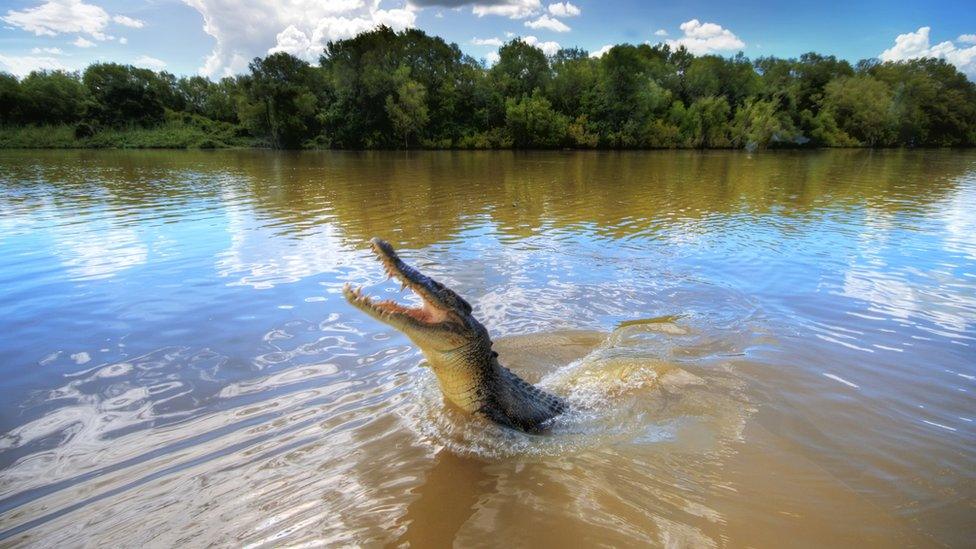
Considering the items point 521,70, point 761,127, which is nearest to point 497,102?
point 521,70

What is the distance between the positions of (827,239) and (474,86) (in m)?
55.7

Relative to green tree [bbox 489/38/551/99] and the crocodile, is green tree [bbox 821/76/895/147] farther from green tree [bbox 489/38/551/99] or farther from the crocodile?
the crocodile

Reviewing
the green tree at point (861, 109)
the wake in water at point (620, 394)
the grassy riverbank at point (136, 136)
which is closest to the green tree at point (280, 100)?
the grassy riverbank at point (136, 136)

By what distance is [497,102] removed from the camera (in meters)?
59.8

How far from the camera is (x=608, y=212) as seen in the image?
13.7 metres

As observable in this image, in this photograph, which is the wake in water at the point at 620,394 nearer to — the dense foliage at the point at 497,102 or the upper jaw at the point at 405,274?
the upper jaw at the point at 405,274

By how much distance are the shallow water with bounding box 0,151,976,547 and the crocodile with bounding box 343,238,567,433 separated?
0.59 feet

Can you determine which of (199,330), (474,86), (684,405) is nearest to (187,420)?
(199,330)

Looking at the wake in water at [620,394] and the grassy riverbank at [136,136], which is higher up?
the grassy riverbank at [136,136]

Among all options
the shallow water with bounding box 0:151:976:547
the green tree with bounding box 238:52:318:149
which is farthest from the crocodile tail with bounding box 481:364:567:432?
the green tree with bounding box 238:52:318:149

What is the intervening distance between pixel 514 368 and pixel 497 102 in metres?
58.9

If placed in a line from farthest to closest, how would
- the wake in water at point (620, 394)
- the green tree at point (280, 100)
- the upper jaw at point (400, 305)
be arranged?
the green tree at point (280, 100) < the wake in water at point (620, 394) < the upper jaw at point (400, 305)

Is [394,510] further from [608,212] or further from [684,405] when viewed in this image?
[608,212]

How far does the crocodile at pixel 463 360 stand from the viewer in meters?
3.65
